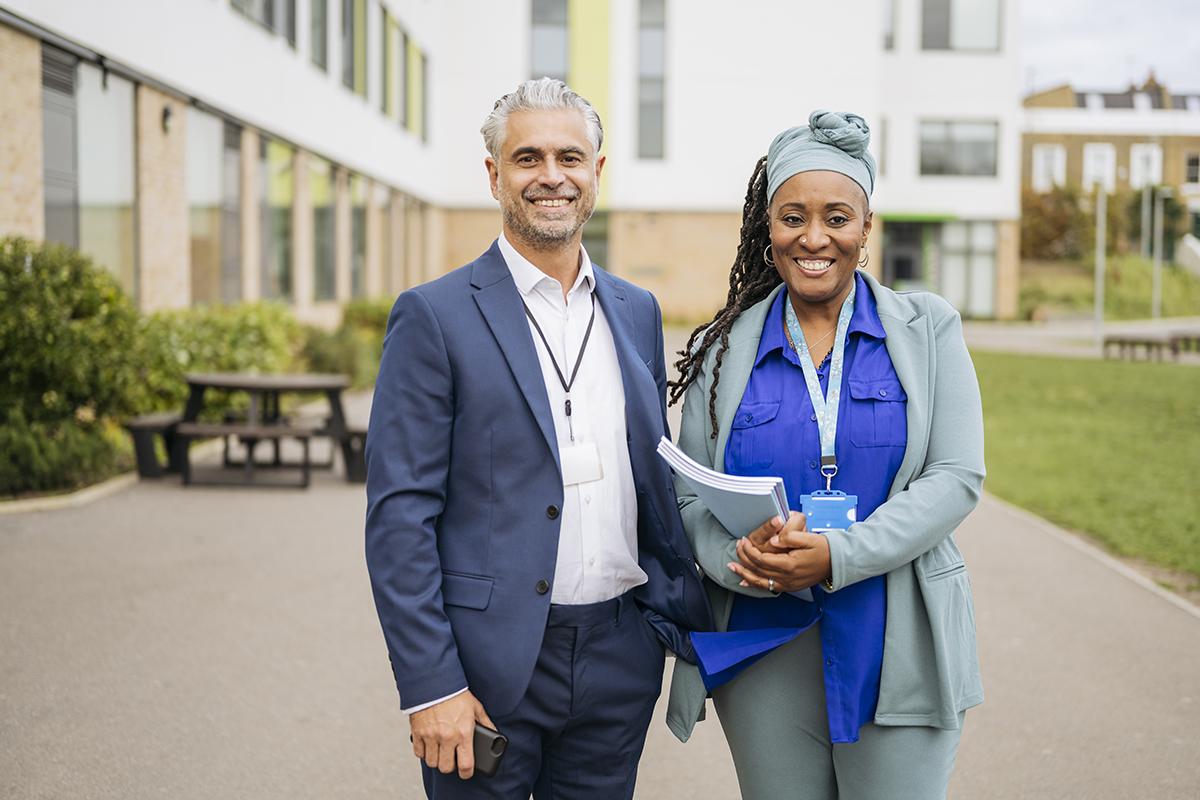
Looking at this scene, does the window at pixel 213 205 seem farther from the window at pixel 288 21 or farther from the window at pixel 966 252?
the window at pixel 966 252

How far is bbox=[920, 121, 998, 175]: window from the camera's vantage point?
4834cm

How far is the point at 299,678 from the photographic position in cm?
567

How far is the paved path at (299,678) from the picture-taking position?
4605mm

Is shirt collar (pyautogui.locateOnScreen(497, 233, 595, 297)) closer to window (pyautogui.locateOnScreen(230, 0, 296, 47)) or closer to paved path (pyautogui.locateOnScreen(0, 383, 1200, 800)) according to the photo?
paved path (pyautogui.locateOnScreen(0, 383, 1200, 800))

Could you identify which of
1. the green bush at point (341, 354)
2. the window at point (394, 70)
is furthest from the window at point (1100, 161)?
the green bush at point (341, 354)

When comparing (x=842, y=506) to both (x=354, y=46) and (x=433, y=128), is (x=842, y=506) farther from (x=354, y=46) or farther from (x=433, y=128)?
(x=433, y=128)

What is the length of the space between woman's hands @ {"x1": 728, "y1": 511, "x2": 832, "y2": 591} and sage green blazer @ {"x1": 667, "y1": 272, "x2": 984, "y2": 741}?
0.04 m

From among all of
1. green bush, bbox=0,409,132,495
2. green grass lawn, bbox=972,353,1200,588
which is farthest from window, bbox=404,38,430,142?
green bush, bbox=0,409,132,495

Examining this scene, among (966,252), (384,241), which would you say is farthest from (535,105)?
(966,252)

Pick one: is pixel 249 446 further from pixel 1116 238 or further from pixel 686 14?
pixel 1116 238

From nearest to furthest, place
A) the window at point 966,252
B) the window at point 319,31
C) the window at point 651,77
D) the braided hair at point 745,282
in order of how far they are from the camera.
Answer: the braided hair at point 745,282, the window at point 319,31, the window at point 651,77, the window at point 966,252

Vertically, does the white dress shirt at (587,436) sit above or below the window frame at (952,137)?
below

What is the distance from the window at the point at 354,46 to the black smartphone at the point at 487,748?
2465cm

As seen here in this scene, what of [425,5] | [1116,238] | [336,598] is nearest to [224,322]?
[336,598]
